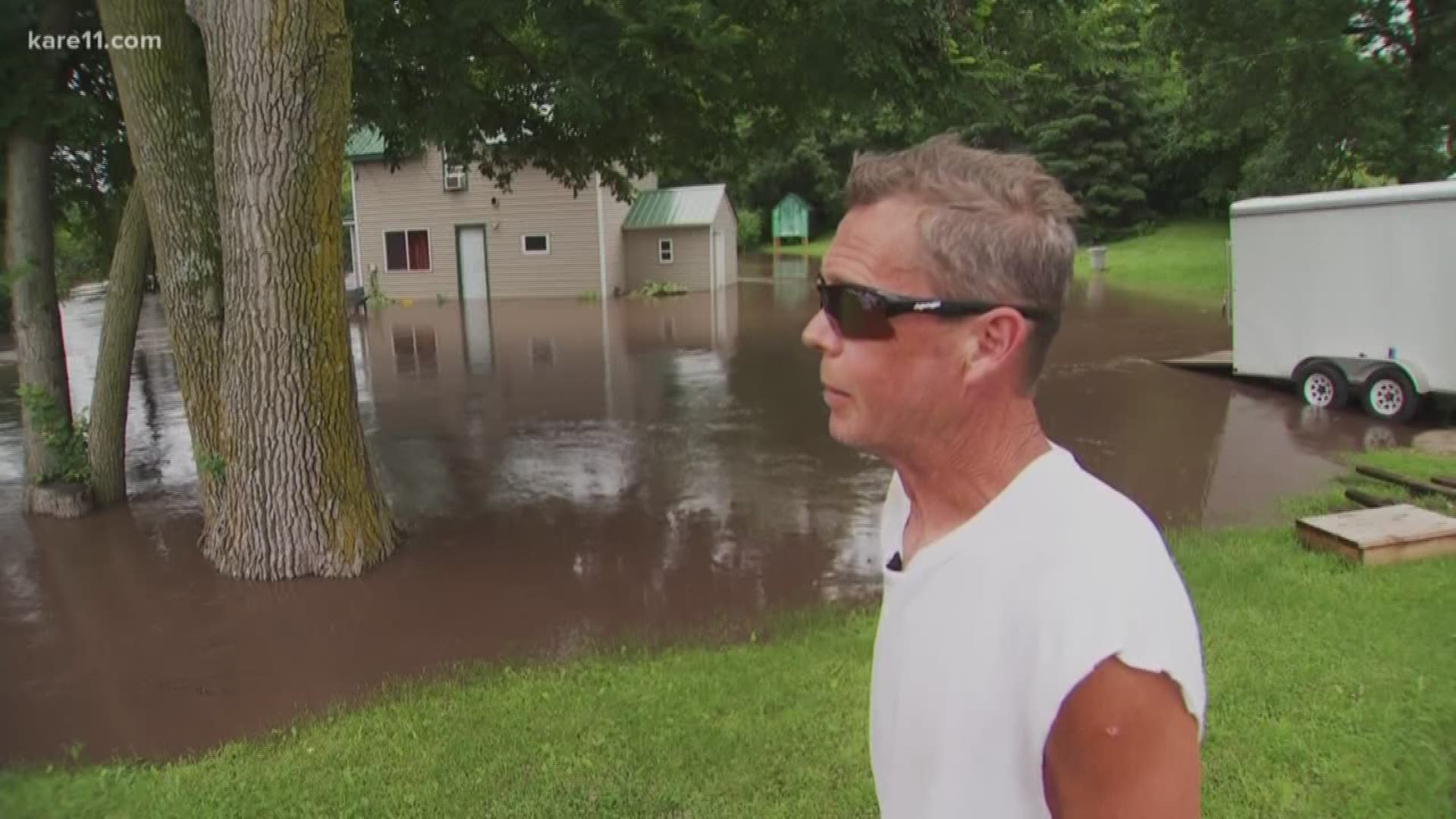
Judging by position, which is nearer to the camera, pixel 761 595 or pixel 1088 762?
pixel 1088 762

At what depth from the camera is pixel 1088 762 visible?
3.73ft

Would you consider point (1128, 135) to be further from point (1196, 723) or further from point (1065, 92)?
point (1196, 723)

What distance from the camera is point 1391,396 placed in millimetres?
10719

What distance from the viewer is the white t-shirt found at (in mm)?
1139

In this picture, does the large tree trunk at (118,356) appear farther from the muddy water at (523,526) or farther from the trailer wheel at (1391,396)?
the trailer wheel at (1391,396)

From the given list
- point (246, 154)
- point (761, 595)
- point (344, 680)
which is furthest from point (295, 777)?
point (246, 154)

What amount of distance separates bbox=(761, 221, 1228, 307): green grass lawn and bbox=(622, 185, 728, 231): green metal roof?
245 inches

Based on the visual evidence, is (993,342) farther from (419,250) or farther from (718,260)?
(419,250)

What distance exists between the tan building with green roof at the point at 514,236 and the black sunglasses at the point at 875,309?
28.6 metres

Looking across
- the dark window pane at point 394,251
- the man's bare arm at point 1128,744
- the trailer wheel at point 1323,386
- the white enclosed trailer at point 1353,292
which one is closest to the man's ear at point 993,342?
the man's bare arm at point 1128,744

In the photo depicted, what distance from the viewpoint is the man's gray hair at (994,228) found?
4.28 ft

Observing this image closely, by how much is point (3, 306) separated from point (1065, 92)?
2128 centimetres

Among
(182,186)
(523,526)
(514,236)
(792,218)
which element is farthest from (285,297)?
(792,218)

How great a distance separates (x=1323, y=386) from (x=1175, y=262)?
23.9 metres
